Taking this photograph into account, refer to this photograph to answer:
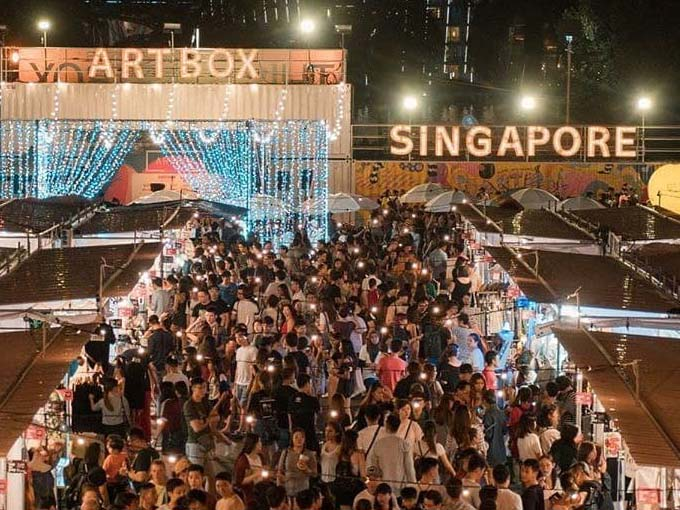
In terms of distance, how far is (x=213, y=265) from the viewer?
954 inches

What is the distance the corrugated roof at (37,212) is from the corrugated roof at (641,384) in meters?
10.1

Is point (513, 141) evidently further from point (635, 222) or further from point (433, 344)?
point (433, 344)

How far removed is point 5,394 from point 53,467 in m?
1.52

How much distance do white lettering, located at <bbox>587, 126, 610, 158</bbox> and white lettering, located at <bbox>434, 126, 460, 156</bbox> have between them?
3.43 metres

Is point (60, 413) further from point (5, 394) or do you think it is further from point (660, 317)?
point (660, 317)

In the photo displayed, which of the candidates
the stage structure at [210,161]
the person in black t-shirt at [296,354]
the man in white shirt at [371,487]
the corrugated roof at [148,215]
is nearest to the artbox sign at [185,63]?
the stage structure at [210,161]

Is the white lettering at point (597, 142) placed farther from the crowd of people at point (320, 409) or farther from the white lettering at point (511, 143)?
the crowd of people at point (320, 409)

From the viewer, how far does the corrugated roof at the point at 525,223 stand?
2303 cm

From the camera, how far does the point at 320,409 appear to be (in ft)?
52.9

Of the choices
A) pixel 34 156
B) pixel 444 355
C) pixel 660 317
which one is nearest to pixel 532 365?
pixel 444 355

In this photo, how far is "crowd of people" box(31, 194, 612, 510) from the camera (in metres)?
11.4

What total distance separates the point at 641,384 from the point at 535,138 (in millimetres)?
28178

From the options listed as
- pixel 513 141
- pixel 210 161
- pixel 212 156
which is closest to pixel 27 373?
pixel 212 156

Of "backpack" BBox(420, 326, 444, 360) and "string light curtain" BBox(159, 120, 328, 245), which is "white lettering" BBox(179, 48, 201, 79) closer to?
"string light curtain" BBox(159, 120, 328, 245)
